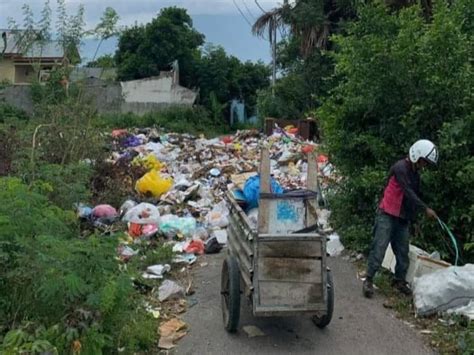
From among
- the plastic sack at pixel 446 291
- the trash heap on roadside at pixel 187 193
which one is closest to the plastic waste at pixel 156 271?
the trash heap on roadside at pixel 187 193

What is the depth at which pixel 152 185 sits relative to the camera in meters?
11.9

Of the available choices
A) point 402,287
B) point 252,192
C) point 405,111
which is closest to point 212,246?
point 252,192

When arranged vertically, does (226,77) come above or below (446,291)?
above

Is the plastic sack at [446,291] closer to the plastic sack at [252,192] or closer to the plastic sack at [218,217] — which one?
the plastic sack at [252,192]

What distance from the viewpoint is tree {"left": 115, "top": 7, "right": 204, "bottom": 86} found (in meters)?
40.2

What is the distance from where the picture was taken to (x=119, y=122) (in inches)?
1225

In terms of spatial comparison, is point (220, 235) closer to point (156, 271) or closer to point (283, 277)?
point (156, 271)

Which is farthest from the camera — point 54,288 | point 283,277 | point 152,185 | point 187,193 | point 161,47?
point 161,47

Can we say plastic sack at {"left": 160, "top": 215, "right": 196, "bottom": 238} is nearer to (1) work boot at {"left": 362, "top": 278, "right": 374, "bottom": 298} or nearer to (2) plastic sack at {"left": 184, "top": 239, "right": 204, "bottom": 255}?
(2) plastic sack at {"left": 184, "top": 239, "right": 204, "bottom": 255}

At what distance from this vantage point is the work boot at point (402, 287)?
21.9 ft

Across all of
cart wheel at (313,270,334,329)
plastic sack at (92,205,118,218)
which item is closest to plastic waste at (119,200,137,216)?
plastic sack at (92,205,118,218)

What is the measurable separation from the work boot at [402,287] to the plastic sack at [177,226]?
3.57m

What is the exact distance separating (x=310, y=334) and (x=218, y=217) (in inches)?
188

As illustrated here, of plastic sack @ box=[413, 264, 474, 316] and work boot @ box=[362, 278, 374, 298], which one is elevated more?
plastic sack @ box=[413, 264, 474, 316]
